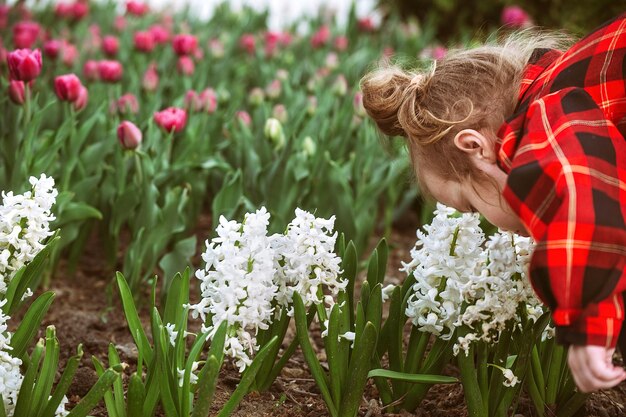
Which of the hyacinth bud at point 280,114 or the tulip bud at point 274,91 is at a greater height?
the tulip bud at point 274,91

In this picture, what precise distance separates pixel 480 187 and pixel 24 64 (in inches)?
58.3

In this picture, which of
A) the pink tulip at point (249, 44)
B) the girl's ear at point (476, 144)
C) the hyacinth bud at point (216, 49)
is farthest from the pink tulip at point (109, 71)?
the girl's ear at point (476, 144)

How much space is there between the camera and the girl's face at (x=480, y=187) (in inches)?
64.6

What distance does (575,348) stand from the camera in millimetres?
1414

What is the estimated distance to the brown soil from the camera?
78.2 inches

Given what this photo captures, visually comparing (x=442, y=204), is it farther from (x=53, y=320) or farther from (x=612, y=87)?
(x=53, y=320)

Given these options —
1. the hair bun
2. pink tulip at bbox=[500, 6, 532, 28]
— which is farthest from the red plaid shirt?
pink tulip at bbox=[500, 6, 532, 28]

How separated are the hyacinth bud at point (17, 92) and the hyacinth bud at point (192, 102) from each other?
0.74m

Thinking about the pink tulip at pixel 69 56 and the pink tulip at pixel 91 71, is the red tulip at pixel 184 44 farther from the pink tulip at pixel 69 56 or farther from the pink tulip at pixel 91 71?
the pink tulip at pixel 69 56

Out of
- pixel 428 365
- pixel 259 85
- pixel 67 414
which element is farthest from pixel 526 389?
pixel 259 85

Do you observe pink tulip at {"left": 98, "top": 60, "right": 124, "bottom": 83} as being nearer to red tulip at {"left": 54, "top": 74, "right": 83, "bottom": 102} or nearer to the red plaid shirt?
red tulip at {"left": 54, "top": 74, "right": 83, "bottom": 102}

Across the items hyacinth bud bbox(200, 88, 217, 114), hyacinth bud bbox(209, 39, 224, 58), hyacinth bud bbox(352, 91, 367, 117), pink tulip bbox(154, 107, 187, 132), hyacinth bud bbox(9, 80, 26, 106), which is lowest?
pink tulip bbox(154, 107, 187, 132)

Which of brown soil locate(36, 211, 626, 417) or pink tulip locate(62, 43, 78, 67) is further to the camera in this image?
pink tulip locate(62, 43, 78, 67)

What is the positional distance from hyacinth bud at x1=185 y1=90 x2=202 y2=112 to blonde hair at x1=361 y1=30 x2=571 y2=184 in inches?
64.2
